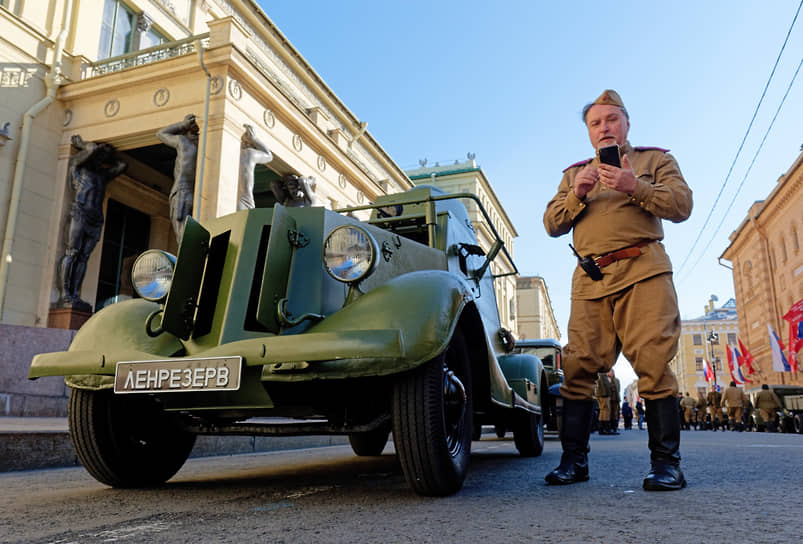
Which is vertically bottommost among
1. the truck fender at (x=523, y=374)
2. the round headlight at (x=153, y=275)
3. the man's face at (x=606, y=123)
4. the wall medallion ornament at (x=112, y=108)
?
the truck fender at (x=523, y=374)

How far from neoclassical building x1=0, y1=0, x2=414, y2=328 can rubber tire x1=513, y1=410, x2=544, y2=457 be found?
9.00 meters

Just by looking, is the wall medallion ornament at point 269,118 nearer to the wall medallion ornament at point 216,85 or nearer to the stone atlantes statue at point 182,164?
the wall medallion ornament at point 216,85

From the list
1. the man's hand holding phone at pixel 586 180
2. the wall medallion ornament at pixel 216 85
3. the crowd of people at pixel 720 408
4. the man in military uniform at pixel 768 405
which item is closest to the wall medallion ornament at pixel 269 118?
the wall medallion ornament at pixel 216 85

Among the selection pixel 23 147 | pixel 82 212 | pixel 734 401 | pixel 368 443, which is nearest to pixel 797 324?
pixel 734 401

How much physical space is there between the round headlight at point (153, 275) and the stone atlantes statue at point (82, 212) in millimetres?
11589

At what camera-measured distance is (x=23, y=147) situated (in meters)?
13.1

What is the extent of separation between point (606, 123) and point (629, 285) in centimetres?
85

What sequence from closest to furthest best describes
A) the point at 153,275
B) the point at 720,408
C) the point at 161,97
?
the point at 153,275 → the point at 161,97 → the point at 720,408

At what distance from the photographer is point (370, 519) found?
80.4 inches

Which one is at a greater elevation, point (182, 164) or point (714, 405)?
point (182, 164)

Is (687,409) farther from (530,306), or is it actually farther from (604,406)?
(530,306)

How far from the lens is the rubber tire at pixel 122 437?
2.86 meters

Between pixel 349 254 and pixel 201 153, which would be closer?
pixel 349 254

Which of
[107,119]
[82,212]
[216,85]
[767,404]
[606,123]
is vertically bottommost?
[767,404]
